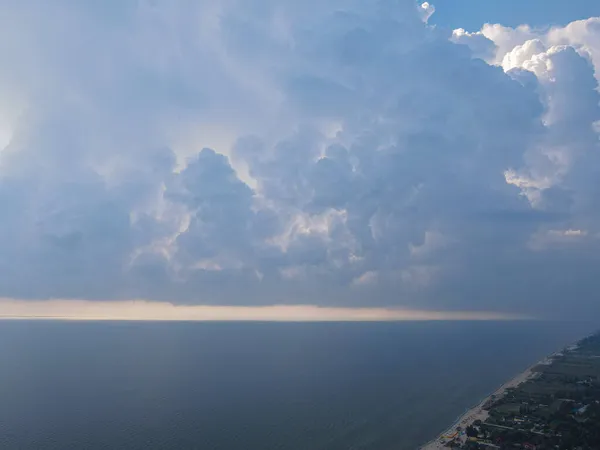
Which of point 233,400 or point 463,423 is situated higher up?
point 233,400

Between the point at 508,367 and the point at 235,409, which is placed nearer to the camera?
the point at 235,409

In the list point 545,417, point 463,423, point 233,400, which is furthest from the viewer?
point 233,400

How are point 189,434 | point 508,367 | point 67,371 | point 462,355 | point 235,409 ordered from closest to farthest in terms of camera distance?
point 189,434, point 235,409, point 67,371, point 508,367, point 462,355

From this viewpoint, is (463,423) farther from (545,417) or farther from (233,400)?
(233,400)

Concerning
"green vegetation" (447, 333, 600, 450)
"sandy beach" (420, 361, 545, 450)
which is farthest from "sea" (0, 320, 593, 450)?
"green vegetation" (447, 333, 600, 450)

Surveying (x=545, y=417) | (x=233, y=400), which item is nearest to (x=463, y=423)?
(x=545, y=417)

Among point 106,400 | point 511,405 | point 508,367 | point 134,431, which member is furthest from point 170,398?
point 508,367

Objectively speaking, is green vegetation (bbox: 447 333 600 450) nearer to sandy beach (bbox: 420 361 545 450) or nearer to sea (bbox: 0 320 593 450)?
sandy beach (bbox: 420 361 545 450)

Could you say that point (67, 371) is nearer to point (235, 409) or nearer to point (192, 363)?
point (192, 363)

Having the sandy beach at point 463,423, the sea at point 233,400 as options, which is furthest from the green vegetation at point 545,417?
the sea at point 233,400

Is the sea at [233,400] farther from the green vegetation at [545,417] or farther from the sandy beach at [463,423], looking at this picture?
the green vegetation at [545,417]

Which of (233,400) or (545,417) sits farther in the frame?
(233,400)
